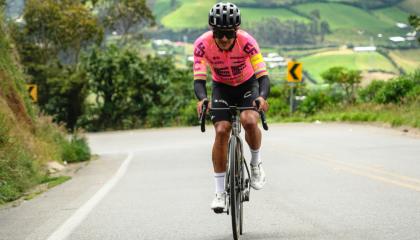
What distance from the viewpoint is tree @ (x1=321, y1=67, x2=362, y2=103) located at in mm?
46772

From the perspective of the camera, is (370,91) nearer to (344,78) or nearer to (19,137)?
(344,78)

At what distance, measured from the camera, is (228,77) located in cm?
912

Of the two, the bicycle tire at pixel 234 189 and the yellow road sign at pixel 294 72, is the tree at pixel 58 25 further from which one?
the bicycle tire at pixel 234 189

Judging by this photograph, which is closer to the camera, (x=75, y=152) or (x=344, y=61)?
(x=75, y=152)

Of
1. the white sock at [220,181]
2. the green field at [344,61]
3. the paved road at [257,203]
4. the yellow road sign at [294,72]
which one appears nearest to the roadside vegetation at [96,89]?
the paved road at [257,203]

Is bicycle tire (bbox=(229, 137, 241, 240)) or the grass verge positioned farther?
the grass verge

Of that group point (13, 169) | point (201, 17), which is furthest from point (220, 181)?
point (201, 17)

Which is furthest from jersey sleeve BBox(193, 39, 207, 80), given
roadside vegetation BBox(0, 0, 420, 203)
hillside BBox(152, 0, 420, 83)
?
hillside BBox(152, 0, 420, 83)

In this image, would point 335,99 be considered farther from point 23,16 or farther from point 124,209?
point 124,209

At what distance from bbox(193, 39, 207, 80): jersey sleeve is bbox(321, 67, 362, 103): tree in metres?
37.7

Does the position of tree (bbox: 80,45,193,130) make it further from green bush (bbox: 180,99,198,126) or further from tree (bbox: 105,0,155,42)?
tree (bbox: 105,0,155,42)

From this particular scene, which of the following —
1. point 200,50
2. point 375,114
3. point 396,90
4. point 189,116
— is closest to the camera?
point 200,50

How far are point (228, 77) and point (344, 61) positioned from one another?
140 meters

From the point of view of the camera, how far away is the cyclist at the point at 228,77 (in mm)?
8469
